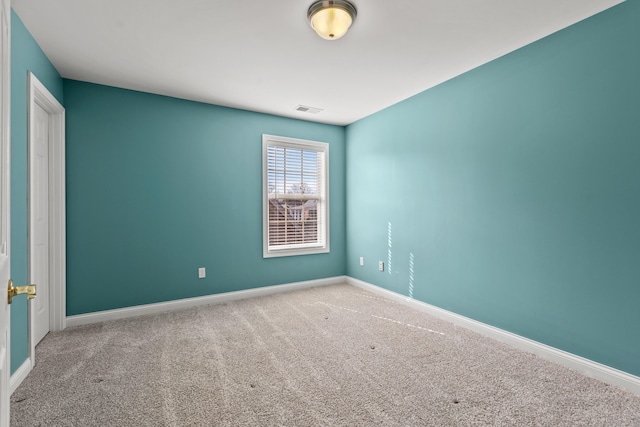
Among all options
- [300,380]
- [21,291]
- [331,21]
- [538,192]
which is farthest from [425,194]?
[21,291]

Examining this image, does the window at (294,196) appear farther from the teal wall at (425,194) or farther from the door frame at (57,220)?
the door frame at (57,220)

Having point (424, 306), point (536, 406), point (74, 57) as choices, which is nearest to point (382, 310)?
point (424, 306)

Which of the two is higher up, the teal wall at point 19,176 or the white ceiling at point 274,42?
the white ceiling at point 274,42

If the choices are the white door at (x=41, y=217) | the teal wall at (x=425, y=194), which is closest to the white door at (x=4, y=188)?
the teal wall at (x=425, y=194)

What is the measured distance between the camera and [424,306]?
3529mm

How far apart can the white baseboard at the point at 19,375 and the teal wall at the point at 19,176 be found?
3 centimetres

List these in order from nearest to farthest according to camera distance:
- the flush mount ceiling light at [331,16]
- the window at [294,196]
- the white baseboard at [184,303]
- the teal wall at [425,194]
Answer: the flush mount ceiling light at [331,16], the teal wall at [425,194], the white baseboard at [184,303], the window at [294,196]

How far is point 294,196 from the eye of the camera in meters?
4.56

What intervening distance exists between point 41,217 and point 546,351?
4473 mm

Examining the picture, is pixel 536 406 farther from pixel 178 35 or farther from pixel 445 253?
pixel 178 35

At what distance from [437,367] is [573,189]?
5.48ft

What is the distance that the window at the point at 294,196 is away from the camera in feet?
14.3

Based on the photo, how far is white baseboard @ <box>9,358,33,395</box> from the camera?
6.64ft

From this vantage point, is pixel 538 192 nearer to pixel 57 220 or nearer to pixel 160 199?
pixel 160 199
